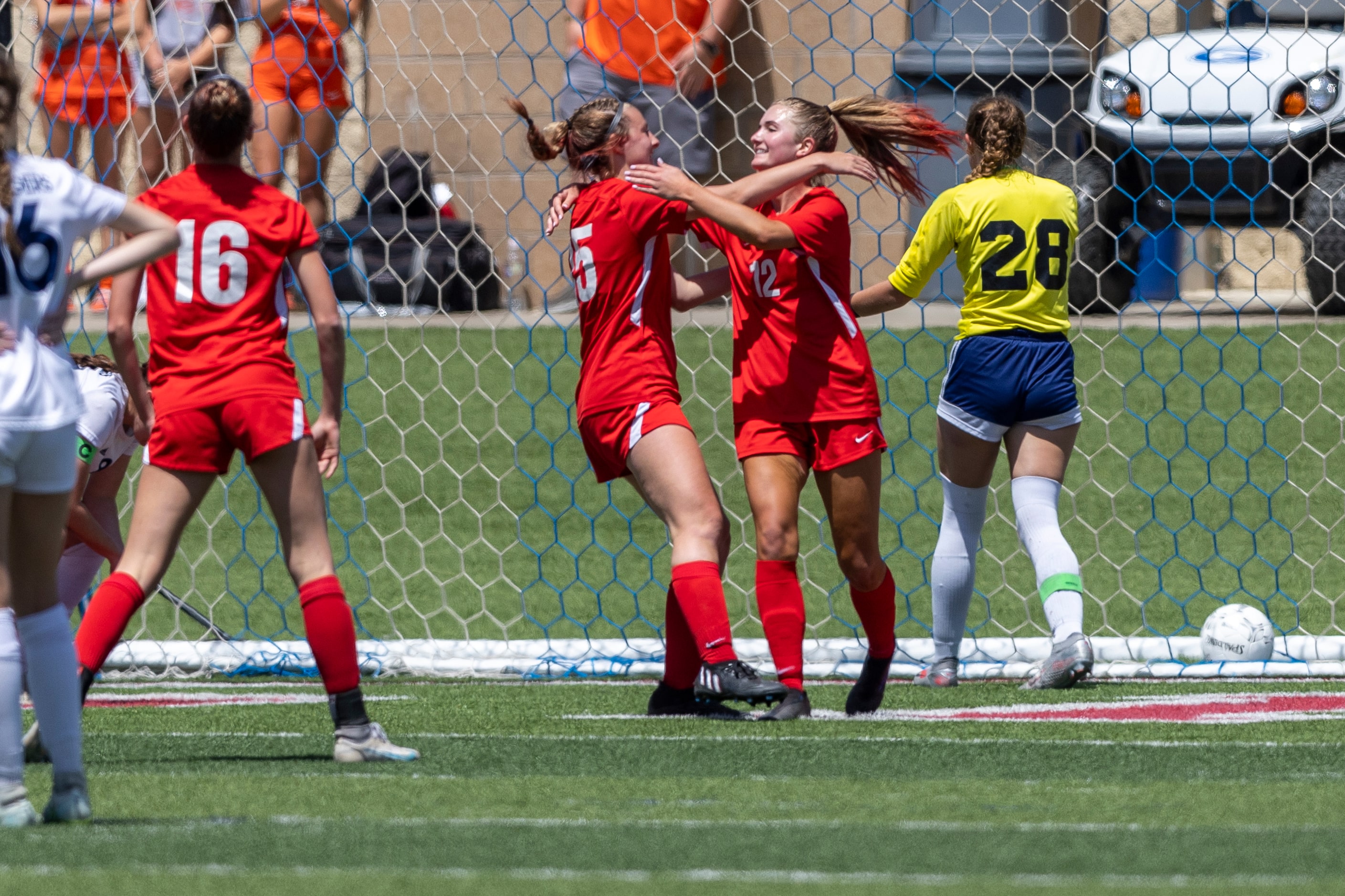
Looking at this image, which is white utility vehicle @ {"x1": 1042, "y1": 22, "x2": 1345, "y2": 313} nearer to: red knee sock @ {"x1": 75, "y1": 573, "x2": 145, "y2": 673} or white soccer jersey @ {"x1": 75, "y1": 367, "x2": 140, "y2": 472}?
white soccer jersey @ {"x1": 75, "y1": 367, "x2": 140, "y2": 472}

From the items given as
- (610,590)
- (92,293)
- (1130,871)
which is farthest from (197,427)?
(92,293)

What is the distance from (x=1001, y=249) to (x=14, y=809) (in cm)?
337

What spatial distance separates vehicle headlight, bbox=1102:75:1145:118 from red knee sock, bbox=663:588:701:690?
455cm

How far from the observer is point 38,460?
11.6 feet

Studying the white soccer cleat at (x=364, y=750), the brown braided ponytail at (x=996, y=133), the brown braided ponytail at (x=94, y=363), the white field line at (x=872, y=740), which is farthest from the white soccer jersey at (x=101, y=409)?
the brown braided ponytail at (x=996, y=133)

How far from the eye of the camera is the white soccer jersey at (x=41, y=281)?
3.49 metres

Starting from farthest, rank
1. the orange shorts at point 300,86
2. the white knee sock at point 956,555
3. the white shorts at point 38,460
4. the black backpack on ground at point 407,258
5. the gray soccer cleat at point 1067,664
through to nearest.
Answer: the black backpack on ground at point 407,258, the orange shorts at point 300,86, the white knee sock at point 956,555, the gray soccer cleat at point 1067,664, the white shorts at point 38,460

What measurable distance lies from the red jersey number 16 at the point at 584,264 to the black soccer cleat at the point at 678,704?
1.09m

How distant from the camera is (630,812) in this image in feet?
12.6

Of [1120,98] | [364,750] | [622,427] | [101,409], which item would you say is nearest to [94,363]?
[101,409]

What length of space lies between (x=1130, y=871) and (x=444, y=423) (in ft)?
22.2

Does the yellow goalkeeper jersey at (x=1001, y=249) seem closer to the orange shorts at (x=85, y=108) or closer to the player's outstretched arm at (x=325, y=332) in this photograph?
the player's outstretched arm at (x=325, y=332)

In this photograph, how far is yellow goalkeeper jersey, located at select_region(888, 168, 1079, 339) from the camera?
5.93 metres

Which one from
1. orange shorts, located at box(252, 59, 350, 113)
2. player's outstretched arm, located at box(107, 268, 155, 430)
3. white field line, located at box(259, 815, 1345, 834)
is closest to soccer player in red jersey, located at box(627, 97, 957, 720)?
player's outstretched arm, located at box(107, 268, 155, 430)
